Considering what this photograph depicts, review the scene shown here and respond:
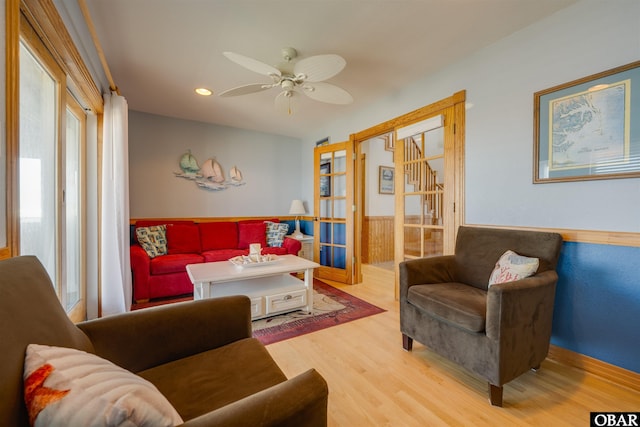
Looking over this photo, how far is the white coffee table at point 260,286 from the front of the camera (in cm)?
220

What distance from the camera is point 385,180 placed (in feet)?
16.2

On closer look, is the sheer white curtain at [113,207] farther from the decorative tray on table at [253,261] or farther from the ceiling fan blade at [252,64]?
the ceiling fan blade at [252,64]

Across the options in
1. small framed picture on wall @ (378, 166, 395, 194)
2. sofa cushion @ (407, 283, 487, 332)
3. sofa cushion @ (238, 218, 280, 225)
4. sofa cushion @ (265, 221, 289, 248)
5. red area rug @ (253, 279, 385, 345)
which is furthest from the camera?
small framed picture on wall @ (378, 166, 395, 194)

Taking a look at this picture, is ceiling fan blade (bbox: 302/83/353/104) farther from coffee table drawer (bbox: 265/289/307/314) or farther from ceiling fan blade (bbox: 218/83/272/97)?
coffee table drawer (bbox: 265/289/307/314)

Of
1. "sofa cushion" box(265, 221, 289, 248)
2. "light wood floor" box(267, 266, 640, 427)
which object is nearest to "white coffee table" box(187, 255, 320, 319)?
"light wood floor" box(267, 266, 640, 427)

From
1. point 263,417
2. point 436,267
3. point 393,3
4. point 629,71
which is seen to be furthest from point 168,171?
point 629,71

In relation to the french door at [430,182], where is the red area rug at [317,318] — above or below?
below

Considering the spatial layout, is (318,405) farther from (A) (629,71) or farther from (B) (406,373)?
(A) (629,71)

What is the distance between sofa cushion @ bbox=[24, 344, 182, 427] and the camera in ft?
1.65

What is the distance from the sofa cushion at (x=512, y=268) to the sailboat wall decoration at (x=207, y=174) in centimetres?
368

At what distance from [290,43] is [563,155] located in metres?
2.13

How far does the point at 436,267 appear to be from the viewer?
202cm

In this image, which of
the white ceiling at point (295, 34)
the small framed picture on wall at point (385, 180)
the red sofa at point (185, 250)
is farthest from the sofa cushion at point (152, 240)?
the small framed picture on wall at point (385, 180)

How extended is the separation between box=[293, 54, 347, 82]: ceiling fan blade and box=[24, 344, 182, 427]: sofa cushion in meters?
1.83
